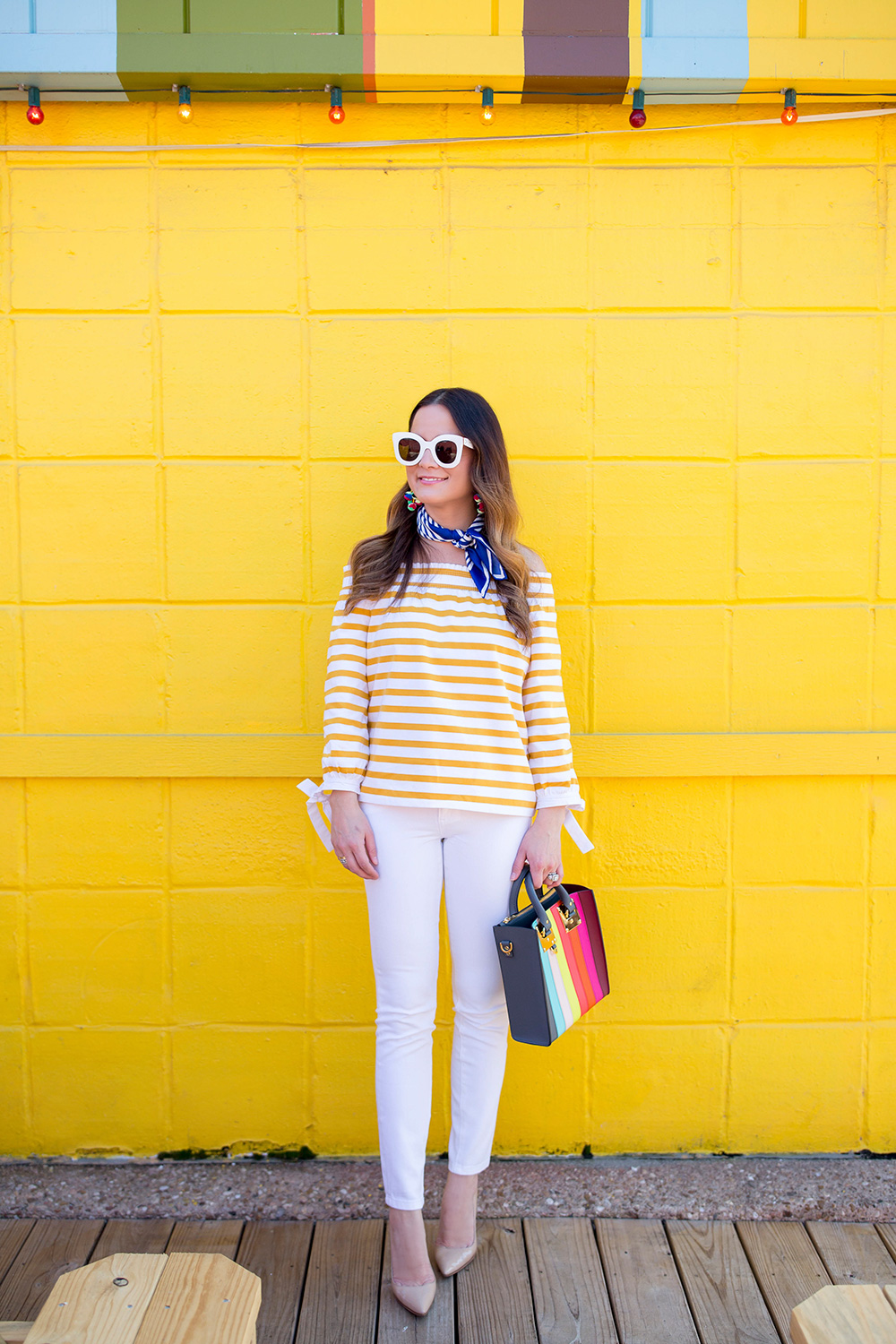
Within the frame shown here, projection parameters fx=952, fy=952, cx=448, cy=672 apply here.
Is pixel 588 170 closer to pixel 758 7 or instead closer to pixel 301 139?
pixel 758 7

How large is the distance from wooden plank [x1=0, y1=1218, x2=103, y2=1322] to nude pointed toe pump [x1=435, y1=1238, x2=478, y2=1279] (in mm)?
778

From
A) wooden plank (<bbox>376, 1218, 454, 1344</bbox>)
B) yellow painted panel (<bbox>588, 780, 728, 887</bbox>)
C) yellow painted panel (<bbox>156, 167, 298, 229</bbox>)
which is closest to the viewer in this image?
wooden plank (<bbox>376, 1218, 454, 1344</bbox>)

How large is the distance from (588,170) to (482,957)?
1851mm

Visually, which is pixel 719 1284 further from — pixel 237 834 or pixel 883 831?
pixel 237 834

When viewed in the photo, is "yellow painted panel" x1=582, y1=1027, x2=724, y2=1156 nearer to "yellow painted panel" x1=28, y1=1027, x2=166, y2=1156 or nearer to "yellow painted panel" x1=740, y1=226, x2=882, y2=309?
"yellow painted panel" x1=28, y1=1027, x2=166, y2=1156

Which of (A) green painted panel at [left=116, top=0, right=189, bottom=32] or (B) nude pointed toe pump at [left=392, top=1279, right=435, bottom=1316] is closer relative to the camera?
(B) nude pointed toe pump at [left=392, top=1279, right=435, bottom=1316]

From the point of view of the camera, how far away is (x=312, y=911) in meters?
2.41

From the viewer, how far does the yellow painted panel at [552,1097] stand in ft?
7.90

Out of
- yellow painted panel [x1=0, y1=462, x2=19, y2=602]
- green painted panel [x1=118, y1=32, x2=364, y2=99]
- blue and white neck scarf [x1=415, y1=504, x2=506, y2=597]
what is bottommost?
blue and white neck scarf [x1=415, y1=504, x2=506, y2=597]

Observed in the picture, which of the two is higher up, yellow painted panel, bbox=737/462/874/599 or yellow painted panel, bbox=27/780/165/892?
yellow painted panel, bbox=737/462/874/599

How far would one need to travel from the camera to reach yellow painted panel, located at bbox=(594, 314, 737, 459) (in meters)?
2.32

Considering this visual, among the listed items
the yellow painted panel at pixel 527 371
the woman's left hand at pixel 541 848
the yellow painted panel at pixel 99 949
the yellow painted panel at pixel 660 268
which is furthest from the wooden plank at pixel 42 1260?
the yellow painted panel at pixel 660 268

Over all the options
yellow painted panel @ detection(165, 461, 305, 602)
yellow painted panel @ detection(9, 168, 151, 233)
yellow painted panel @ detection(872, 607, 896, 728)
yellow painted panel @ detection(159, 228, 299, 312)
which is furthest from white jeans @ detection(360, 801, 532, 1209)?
yellow painted panel @ detection(9, 168, 151, 233)

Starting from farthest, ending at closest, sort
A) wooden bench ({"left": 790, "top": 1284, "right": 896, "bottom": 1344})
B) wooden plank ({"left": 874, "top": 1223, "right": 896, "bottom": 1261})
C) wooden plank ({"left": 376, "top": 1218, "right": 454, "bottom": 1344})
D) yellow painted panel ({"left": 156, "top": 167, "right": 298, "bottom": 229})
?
yellow painted panel ({"left": 156, "top": 167, "right": 298, "bottom": 229}), wooden plank ({"left": 874, "top": 1223, "right": 896, "bottom": 1261}), wooden plank ({"left": 376, "top": 1218, "right": 454, "bottom": 1344}), wooden bench ({"left": 790, "top": 1284, "right": 896, "bottom": 1344})
